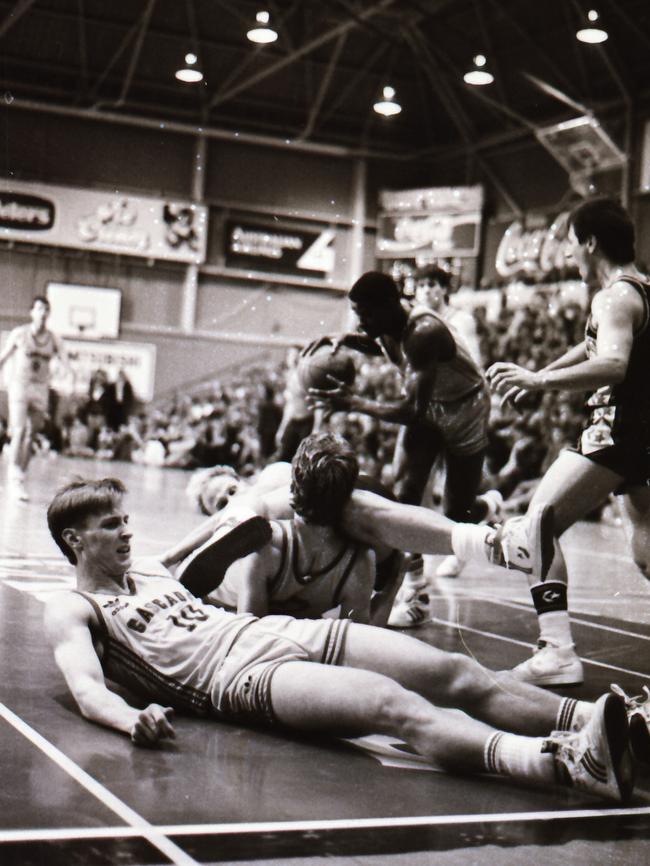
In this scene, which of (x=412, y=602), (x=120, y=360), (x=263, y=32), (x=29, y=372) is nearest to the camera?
(x=412, y=602)

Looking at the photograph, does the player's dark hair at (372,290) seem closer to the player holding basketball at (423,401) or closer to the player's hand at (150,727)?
the player holding basketball at (423,401)

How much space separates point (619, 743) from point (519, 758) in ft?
0.68

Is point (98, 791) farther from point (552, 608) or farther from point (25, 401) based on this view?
point (25, 401)

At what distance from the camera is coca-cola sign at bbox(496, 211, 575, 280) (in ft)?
63.9

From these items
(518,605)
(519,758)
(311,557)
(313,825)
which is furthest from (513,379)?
(518,605)

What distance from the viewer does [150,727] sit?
263 centimetres

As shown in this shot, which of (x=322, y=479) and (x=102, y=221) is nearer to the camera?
(x=322, y=479)

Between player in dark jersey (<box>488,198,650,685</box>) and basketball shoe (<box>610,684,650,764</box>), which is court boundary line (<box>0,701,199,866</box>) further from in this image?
player in dark jersey (<box>488,198,650,685</box>)

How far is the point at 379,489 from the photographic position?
4055mm

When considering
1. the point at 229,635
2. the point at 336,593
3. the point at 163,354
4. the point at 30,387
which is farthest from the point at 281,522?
the point at 163,354

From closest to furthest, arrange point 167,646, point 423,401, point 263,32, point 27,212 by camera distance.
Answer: point 167,646 → point 423,401 → point 263,32 → point 27,212

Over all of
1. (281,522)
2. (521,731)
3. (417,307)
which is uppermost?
(417,307)

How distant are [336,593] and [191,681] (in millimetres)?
694

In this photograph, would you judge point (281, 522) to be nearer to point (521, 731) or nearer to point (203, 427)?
point (521, 731)
